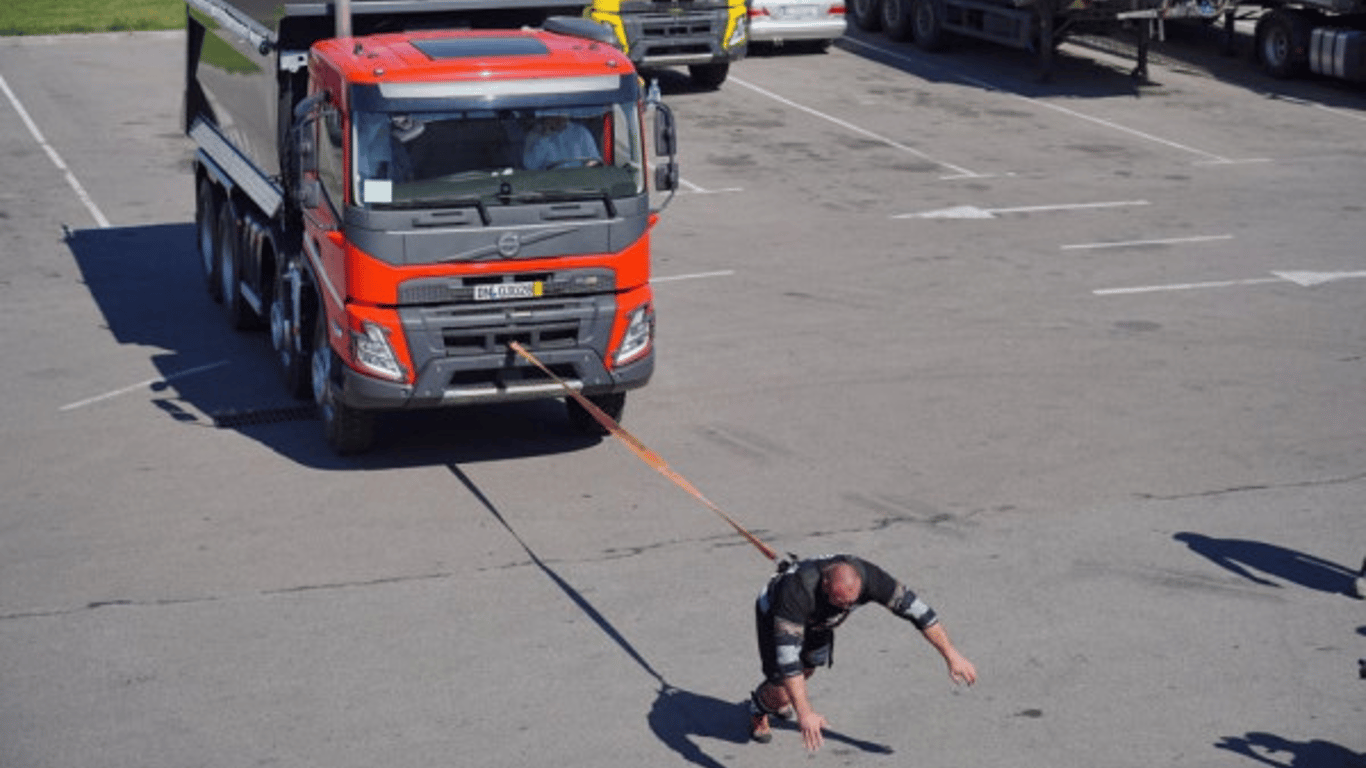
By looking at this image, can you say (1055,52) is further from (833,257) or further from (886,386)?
(886,386)

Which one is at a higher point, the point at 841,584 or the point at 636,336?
the point at 636,336

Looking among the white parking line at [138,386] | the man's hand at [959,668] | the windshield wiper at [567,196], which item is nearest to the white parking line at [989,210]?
the white parking line at [138,386]

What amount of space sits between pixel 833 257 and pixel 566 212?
7.85 m

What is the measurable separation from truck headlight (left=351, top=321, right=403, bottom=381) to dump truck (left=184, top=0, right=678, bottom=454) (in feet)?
0.04

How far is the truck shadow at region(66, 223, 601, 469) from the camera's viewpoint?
16844 mm

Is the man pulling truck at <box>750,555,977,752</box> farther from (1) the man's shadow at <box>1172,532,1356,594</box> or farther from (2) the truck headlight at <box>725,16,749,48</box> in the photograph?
(2) the truck headlight at <box>725,16,749,48</box>

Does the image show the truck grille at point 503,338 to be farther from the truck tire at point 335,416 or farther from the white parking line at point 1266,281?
the white parking line at point 1266,281

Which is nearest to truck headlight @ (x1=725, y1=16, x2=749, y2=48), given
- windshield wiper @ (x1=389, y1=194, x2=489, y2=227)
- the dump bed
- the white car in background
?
the white car in background

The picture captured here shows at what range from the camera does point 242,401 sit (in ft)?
59.4

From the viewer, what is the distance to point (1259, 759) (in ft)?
36.8

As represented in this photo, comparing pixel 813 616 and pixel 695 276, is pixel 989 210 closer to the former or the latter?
pixel 695 276

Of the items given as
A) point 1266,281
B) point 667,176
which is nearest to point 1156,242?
point 1266,281

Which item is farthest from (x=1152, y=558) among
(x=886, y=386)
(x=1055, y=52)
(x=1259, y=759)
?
(x=1055, y=52)

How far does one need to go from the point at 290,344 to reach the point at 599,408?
2.90 m
